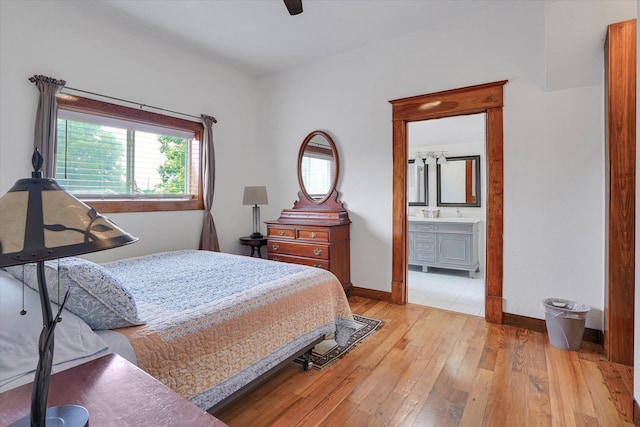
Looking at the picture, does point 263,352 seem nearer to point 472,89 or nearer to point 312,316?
point 312,316

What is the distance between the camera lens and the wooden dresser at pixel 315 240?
3.56 meters

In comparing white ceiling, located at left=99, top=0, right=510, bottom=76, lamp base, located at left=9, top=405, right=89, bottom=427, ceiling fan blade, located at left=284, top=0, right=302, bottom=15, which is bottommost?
lamp base, located at left=9, top=405, right=89, bottom=427

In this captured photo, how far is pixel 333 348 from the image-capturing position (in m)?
2.49

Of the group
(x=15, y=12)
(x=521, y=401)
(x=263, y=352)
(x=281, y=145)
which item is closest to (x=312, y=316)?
(x=263, y=352)

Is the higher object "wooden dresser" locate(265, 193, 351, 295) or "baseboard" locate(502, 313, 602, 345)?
"wooden dresser" locate(265, 193, 351, 295)

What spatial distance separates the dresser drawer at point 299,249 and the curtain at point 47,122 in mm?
2204

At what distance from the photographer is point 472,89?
3049 millimetres

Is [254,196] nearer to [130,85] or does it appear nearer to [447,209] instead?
[130,85]

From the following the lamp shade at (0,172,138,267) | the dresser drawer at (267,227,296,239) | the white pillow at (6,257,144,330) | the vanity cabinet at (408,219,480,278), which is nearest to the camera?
the lamp shade at (0,172,138,267)

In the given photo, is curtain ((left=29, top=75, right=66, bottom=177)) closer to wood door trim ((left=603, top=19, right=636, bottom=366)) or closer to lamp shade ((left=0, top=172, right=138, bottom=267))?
lamp shade ((left=0, top=172, right=138, bottom=267))

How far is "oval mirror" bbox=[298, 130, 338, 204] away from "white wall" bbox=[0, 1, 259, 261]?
0.86 meters

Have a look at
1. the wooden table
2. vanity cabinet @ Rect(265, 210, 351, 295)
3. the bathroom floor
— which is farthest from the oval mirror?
the wooden table

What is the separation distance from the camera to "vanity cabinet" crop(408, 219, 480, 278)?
473cm

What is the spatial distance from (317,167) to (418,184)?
2.47m
